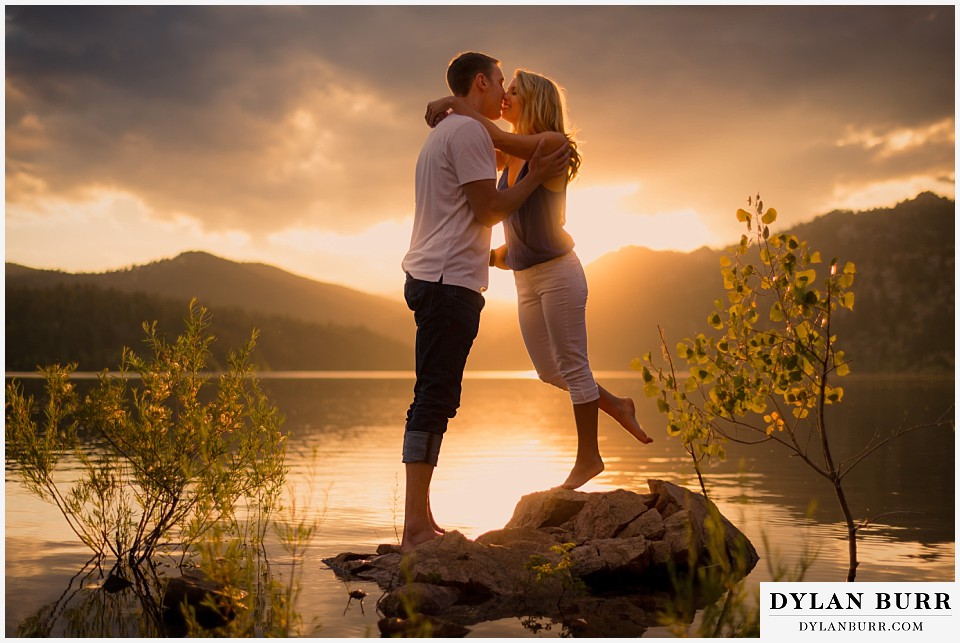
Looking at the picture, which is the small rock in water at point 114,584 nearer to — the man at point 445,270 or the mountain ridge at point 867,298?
the man at point 445,270

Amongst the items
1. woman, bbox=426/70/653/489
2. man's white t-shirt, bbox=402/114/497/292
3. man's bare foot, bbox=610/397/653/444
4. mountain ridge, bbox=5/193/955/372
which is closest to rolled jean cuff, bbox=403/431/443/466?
man's white t-shirt, bbox=402/114/497/292

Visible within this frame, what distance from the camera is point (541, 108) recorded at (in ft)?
18.1

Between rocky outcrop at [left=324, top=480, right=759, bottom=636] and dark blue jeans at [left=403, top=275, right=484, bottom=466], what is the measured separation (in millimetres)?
610

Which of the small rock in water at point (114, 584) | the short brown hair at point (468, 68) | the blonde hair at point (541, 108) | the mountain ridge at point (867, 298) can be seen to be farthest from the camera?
the mountain ridge at point (867, 298)

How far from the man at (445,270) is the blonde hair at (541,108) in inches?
21.5

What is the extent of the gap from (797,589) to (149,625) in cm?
294

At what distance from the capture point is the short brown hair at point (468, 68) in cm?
516

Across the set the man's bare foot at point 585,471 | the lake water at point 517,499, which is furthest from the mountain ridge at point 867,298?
the man's bare foot at point 585,471

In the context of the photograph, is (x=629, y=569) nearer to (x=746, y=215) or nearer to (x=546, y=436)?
(x=746, y=215)

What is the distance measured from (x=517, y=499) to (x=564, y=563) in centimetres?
452

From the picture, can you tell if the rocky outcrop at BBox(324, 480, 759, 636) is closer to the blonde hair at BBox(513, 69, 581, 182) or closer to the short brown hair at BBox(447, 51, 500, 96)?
the blonde hair at BBox(513, 69, 581, 182)

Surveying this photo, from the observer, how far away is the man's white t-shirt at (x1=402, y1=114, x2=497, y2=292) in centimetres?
484

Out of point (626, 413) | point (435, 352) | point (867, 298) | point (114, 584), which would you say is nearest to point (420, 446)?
point (435, 352)

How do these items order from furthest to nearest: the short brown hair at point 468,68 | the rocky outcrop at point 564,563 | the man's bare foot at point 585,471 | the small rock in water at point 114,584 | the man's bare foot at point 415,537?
the man's bare foot at point 585,471, the short brown hair at point 468,68, the man's bare foot at point 415,537, the small rock in water at point 114,584, the rocky outcrop at point 564,563
